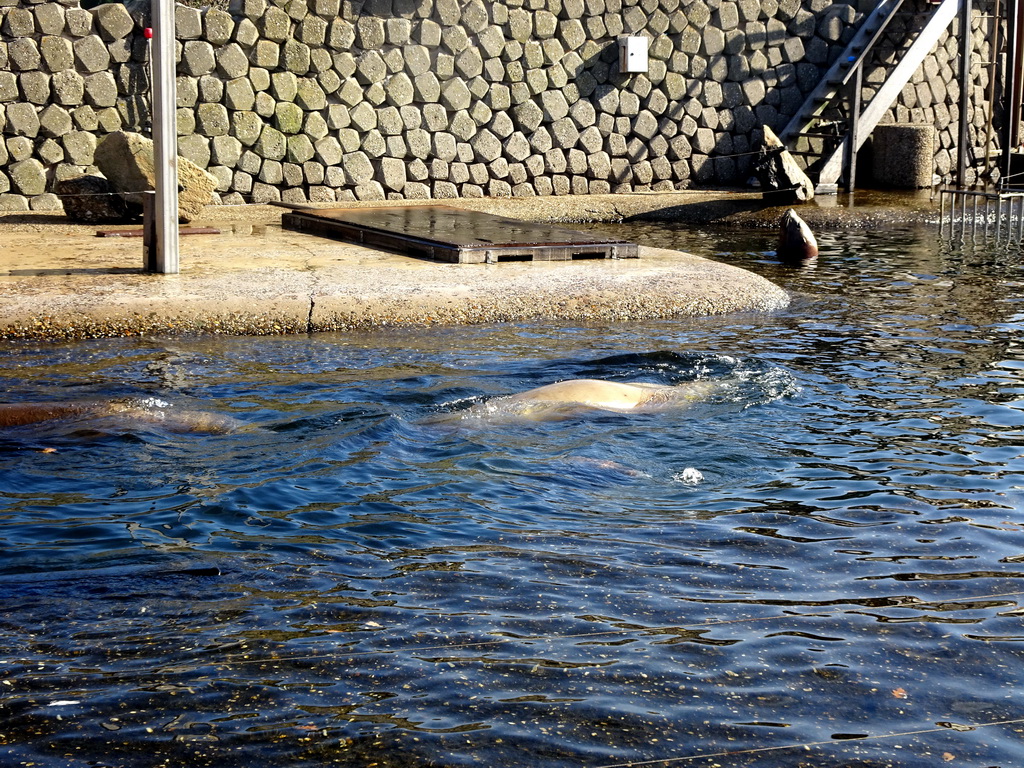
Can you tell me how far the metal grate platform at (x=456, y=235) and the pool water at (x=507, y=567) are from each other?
2.56m

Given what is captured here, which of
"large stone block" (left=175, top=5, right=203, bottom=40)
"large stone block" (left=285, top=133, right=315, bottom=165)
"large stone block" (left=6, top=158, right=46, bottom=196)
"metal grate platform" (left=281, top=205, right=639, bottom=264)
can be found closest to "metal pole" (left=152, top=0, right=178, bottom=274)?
"metal grate platform" (left=281, top=205, right=639, bottom=264)

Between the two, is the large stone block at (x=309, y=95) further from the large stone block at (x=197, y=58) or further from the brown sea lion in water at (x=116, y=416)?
the brown sea lion in water at (x=116, y=416)

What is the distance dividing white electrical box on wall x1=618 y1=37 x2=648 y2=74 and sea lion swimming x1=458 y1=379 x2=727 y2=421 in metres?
10.1

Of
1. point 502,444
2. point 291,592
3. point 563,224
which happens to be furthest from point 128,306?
point 563,224

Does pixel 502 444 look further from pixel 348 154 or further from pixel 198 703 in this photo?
pixel 348 154

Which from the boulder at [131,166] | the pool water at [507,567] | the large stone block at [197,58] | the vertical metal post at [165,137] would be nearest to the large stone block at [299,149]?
the large stone block at [197,58]

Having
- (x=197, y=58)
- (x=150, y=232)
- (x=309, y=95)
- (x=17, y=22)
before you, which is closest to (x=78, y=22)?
(x=17, y=22)

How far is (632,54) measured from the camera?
15.7 m

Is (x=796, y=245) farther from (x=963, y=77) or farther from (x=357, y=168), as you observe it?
(x=963, y=77)

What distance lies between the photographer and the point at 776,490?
5.05 metres

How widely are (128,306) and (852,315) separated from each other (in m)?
5.33

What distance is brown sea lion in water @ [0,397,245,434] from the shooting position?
5699mm

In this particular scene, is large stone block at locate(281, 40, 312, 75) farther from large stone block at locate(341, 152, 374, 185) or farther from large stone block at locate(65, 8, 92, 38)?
large stone block at locate(65, 8, 92, 38)

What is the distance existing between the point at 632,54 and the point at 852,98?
10.3 ft
